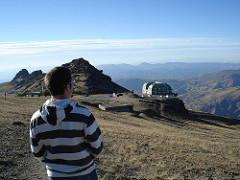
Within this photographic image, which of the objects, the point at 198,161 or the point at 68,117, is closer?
the point at 68,117

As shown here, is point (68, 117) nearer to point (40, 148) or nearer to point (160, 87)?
point (40, 148)

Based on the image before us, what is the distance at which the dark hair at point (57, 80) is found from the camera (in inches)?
136

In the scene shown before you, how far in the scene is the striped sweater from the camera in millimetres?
3395

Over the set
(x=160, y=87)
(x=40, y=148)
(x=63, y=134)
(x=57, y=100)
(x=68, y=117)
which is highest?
(x=57, y=100)

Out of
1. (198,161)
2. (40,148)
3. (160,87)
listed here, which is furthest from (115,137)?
(160,87)

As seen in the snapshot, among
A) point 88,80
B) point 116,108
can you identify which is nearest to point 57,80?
point 116,108

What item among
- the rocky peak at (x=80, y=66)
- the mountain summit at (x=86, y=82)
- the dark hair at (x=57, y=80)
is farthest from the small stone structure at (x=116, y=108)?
the rocky peak at (x=80, y=66)

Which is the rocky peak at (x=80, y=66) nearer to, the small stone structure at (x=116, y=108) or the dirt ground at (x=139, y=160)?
the small stone structure at (x=116, y=108)

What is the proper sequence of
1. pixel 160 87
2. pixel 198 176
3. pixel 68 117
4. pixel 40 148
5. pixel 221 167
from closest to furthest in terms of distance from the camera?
pixel 68 117, pixel 40 148, pixel 198 176, pixel 221 167, pixel 160 87

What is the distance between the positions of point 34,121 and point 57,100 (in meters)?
0.52

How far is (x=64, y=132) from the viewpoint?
3430mm

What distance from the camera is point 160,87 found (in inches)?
2864

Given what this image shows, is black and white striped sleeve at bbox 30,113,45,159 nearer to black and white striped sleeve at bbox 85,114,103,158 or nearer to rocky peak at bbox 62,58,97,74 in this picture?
black and white striped sleeve at bbox 85,114,103,158

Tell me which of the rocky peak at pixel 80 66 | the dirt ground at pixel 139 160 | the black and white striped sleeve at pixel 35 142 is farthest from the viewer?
the rocky peak at pixel 80 66
